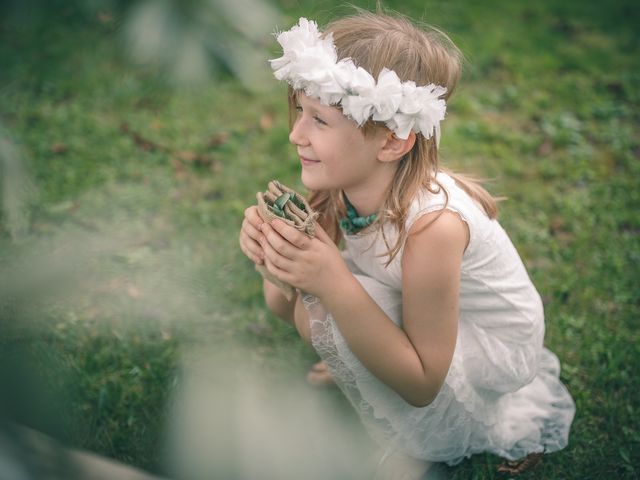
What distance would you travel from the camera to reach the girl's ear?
158 cm

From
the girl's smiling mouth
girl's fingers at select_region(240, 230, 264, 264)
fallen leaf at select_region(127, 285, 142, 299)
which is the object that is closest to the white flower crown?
the girl's smiling mouth

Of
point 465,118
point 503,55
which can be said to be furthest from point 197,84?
point 503,55

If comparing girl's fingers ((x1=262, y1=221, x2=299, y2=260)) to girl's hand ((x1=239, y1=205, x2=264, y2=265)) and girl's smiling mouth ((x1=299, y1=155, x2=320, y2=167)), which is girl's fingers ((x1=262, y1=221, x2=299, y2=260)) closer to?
girl's hand ((x1=239, y1=205, x2=264, y2=265))

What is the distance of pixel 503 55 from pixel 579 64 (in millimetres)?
489

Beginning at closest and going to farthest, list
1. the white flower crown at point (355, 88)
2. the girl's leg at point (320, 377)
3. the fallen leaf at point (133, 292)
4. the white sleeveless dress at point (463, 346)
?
the white flower crown at point (355, 88) < the white sleeveless dress at point (463, 346) < the girl's leg at point (320, 377) < the fallen leaf at point (133, 292)

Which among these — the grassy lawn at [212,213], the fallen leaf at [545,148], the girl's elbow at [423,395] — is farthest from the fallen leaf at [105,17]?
the fallen leaf at [545,148]

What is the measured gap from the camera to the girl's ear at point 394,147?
5.17 ft

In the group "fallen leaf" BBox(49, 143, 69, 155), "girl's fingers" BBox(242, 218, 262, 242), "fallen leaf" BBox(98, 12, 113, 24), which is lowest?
"fallen leaf" BBox(49, 143, 69, 155)

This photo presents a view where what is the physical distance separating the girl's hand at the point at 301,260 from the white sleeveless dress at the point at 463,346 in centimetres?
12

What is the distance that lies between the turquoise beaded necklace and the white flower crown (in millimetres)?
319

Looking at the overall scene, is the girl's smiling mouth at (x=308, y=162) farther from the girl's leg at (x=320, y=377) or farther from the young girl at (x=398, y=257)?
the girl's leg at (x=320, y=377)

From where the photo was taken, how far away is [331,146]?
1.55m

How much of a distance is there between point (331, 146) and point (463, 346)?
739 mm

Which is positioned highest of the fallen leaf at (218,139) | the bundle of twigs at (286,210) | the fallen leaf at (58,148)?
the bundle of twigs at (286,210)
